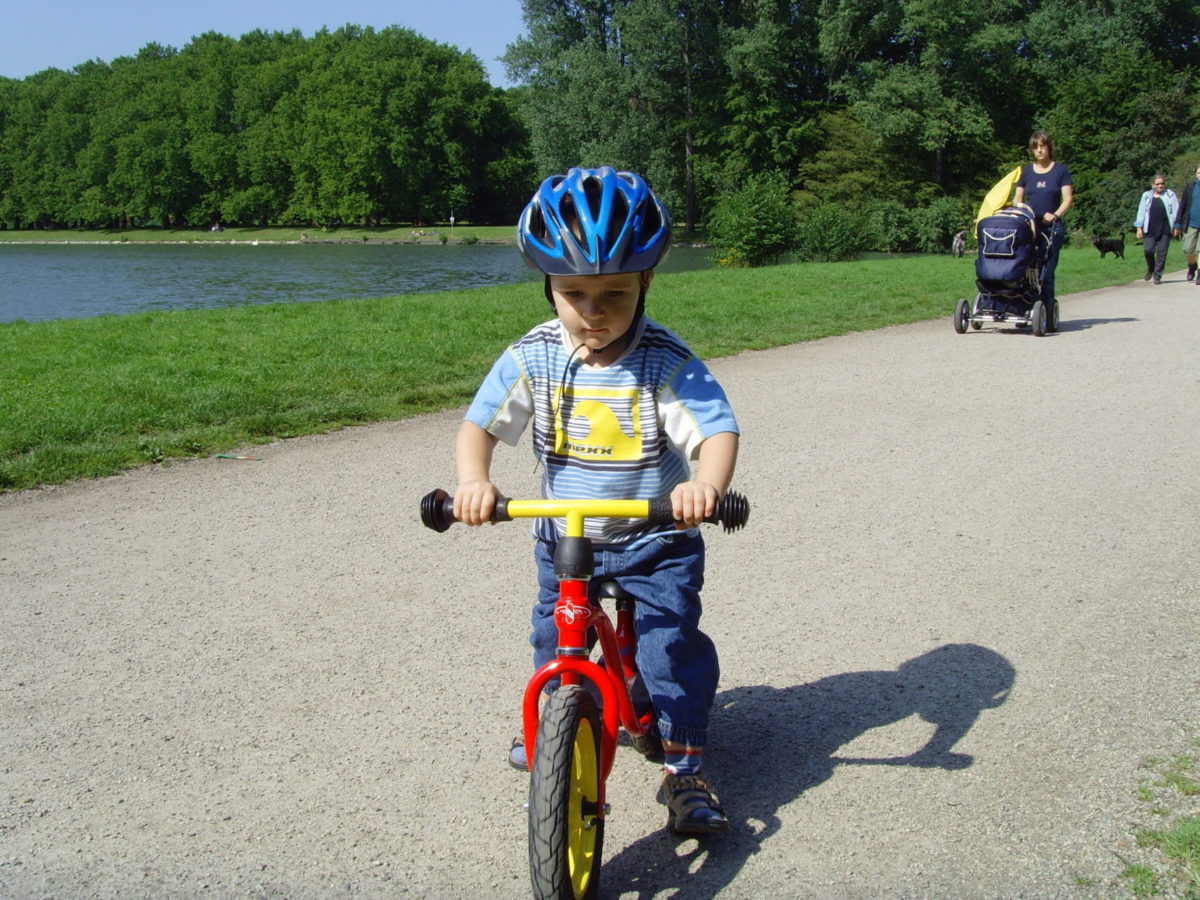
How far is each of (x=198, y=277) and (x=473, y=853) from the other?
2763 cm

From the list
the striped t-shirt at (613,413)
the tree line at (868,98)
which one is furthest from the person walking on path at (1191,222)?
the striped t-shirt at (613,413)

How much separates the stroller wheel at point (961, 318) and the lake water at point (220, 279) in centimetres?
1238

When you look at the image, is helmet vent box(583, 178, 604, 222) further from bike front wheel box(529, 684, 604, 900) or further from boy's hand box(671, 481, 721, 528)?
bike front wheel box(529, 684, 604, 900)

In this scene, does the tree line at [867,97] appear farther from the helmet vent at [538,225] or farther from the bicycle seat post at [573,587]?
the bicycle seat post at [573,587]

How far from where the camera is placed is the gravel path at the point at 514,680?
2666 millimetres

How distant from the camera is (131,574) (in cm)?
453

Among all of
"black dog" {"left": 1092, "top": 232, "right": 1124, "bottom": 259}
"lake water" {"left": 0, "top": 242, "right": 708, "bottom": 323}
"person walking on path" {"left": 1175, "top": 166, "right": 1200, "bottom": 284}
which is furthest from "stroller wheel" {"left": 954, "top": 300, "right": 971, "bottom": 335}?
"black dog" {"left": 1092, "top": 232, "right": 1124, "bottom": 259}

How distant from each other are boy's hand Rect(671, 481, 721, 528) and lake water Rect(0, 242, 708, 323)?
17.9 meters

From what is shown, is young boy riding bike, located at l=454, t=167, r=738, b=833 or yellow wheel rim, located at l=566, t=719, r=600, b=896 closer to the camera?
yellow wheel rim, located at l=566, t=719, r=600, b=896

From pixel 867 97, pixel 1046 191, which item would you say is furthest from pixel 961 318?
pixel 867 97

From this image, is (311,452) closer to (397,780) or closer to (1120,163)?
(397,780)

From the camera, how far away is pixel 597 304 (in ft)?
8.57

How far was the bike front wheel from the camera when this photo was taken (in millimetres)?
2254

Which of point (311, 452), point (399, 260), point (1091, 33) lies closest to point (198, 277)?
point (399, 260)
